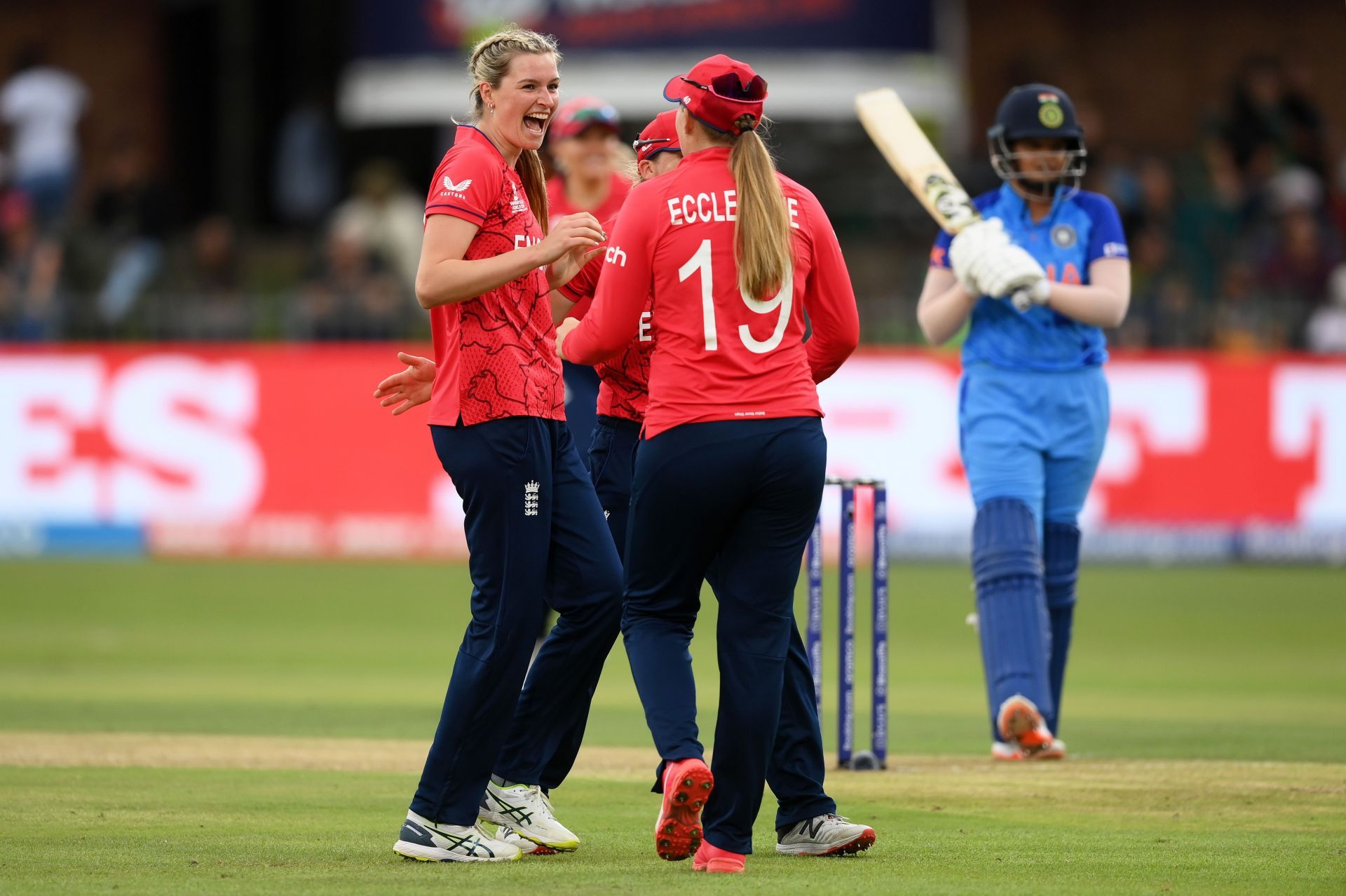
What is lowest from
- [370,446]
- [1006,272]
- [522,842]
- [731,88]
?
[522,842]

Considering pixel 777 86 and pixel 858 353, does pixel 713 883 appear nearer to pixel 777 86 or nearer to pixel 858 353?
pixel 858 353

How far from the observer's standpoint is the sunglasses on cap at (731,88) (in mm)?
5758

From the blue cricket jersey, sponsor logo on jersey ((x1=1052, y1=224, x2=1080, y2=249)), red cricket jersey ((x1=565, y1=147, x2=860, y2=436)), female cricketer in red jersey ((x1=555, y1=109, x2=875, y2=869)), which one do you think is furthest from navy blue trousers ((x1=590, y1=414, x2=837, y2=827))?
sponsor logo on jersey ((x1=1052, y1=224, x2=1080, y2=249))

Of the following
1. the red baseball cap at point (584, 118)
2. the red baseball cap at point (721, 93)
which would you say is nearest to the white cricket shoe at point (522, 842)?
the red baseball cap at point (721, 93)

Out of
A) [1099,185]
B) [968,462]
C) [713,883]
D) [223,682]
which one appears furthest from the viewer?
[1099,185]

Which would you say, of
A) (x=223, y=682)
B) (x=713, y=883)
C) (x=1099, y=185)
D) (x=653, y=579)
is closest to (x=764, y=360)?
(x=653, y=579)

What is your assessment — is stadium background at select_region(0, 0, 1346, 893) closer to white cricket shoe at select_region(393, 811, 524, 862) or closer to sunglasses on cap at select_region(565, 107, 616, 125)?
white cricket shoe at select_region(393, 811, 524, 862)

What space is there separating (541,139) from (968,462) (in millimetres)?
3155

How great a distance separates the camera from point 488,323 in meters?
5.99

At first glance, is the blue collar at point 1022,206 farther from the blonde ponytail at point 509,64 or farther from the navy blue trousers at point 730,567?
the navy blue trousers at point 730,567

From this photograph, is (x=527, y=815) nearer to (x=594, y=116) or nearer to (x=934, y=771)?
(x=934, y=771)

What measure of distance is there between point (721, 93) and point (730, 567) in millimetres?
1340

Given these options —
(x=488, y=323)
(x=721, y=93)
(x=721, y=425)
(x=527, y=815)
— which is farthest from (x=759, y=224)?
(x=527, y=815)

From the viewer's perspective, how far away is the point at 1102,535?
1623cm
